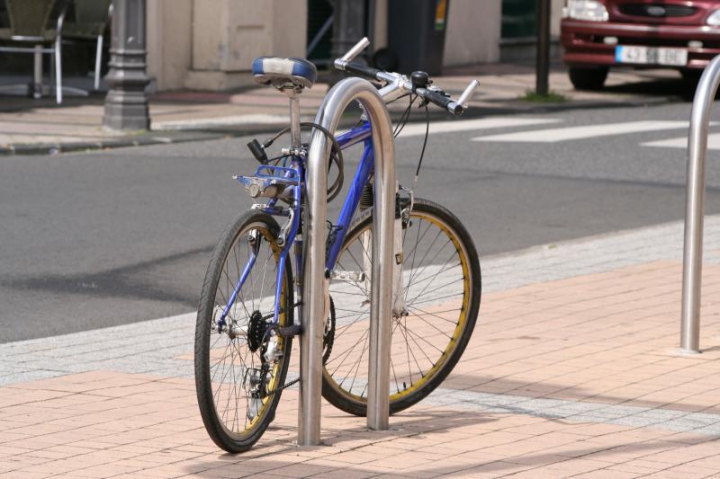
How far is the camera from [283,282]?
507 centimetres

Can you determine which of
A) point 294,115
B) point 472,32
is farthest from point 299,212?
point 472,32

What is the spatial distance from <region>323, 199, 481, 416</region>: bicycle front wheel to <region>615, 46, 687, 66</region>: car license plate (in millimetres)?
14393

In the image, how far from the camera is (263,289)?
5.10 m

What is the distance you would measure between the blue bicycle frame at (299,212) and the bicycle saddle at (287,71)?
236mm

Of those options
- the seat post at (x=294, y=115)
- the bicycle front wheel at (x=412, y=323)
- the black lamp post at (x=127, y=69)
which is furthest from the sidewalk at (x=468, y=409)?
the black lamp post at (x=127, y=69)

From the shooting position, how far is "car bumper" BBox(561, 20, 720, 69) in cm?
2055

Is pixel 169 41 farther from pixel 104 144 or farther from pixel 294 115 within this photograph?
pixel 294 115

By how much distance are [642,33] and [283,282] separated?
16.3 meters

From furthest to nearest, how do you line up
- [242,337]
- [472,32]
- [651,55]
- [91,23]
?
1. [472,32]
2. [651,55]
3. [91,23]
4. [242,337]

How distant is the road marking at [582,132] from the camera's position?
53.0 ft

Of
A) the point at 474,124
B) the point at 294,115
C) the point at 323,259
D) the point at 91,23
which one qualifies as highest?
the point at 294,115

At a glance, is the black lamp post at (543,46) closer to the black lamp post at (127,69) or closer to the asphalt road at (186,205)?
the asphalt road at (186,205)

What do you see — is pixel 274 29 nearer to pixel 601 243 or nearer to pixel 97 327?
pixel 601 243

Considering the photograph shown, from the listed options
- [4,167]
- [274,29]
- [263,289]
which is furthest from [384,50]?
[263,289]
